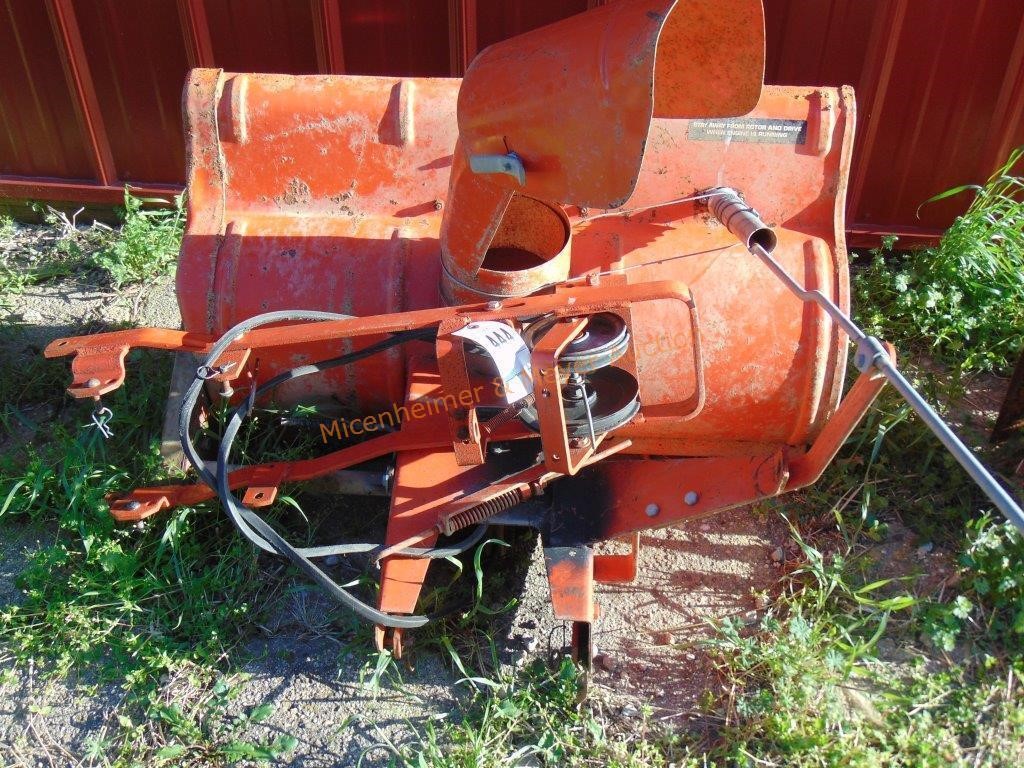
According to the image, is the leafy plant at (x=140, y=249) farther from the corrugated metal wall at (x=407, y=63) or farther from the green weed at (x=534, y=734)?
the green weed at (x=534, y=734)

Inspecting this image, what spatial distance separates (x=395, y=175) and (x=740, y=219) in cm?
112

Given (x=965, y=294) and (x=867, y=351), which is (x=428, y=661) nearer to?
(x=867, y=351)

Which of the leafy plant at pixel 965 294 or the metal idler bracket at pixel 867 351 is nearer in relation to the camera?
the metal idler bracket at pixel 867 351

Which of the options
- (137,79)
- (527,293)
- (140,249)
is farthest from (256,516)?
(137,79)

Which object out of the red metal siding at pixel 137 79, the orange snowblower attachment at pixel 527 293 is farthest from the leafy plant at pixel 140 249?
the orange snowblower attachment at pixel 527 293

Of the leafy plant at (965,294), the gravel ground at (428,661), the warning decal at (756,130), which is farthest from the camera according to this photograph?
the leafy plant at (965,294)

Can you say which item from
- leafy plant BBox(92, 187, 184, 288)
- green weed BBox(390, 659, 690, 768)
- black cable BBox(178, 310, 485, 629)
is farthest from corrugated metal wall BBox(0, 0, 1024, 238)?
green weed BBox(390, 659, 690, 768)

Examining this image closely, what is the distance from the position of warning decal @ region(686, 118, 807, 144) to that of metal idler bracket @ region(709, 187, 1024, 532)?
0.65ft

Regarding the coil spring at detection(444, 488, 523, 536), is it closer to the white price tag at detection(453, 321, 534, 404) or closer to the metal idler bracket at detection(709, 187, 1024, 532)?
the white price tag at detection(453, 321, 534, 404)

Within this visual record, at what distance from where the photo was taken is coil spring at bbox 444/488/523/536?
245cm

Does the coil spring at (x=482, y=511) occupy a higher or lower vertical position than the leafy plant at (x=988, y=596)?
higher

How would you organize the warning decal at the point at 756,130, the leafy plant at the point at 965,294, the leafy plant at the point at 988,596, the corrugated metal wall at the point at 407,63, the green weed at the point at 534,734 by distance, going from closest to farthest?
the green weed at the point at 534,734, the leafy plant at the point at 988,596, the warning decal at the point at 756,130, the leafy plant at the point at 965,294, the corrugated metal wall at the point at 407,63

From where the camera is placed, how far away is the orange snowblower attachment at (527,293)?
2248 mm

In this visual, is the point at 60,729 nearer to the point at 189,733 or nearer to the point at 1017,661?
the point at 189,733
